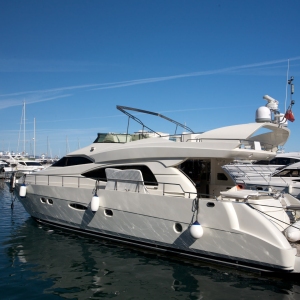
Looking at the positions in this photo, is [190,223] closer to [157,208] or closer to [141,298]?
[157,208]

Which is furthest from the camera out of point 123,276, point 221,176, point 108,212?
point 221,176

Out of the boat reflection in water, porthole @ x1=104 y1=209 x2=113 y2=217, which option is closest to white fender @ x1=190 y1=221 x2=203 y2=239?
the boat reflection in water

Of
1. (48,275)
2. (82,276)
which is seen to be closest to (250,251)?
(82,276)

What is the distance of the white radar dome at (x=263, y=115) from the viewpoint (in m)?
9.69

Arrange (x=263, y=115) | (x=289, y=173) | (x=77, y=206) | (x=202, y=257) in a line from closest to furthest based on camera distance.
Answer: (x=202, y=257) < (x=263, y=115) < (x=77, y=206) < (x=289, y=173)

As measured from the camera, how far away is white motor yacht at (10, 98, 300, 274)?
720 centimetres

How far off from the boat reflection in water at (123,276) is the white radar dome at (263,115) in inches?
177

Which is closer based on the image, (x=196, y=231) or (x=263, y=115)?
(x=196, y=231)

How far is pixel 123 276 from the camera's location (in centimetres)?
727

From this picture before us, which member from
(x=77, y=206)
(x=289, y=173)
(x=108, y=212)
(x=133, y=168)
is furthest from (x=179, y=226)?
(x=289, y=173)

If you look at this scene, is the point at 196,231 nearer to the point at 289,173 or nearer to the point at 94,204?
the point at 94,204

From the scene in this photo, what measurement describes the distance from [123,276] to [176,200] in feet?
7.05

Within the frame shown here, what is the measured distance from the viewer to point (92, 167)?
1070 cm

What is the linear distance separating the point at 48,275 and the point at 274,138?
24.0 feet
